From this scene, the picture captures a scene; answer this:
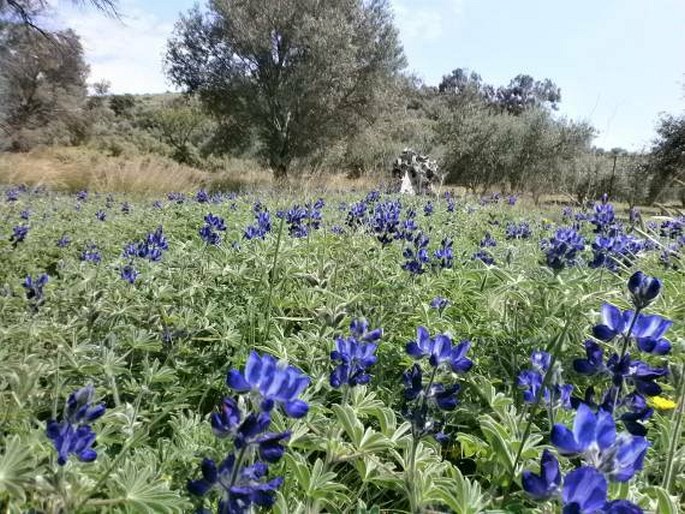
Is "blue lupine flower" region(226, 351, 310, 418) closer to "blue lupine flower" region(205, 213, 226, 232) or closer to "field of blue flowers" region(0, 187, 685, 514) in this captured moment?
"field of blue flowers" region(0, 187, 685, 514)

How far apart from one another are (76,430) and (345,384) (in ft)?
2.36

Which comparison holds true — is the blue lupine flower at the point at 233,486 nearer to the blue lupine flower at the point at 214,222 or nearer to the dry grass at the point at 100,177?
the blue lupine flower at the point at 214,222

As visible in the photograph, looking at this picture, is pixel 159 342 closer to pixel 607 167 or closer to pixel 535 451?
pixel 535 451

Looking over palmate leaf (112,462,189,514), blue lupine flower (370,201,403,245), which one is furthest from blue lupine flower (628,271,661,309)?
blue lupine flower (370,201,403,245)

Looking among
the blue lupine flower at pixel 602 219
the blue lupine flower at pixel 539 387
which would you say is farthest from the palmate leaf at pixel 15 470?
the blue lupine flower at pixel 602 219

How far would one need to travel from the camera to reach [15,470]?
3.84 ft

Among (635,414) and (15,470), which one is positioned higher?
(635,414)

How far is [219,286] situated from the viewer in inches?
128

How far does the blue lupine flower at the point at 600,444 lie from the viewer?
0.89 metres

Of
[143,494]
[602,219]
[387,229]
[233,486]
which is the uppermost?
[602,219]

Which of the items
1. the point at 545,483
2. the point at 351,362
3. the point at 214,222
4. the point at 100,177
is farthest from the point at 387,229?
the point at 100,177

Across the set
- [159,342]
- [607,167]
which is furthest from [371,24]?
[159,342]

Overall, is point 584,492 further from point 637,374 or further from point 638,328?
point 638,328

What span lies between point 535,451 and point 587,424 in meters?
0.65
